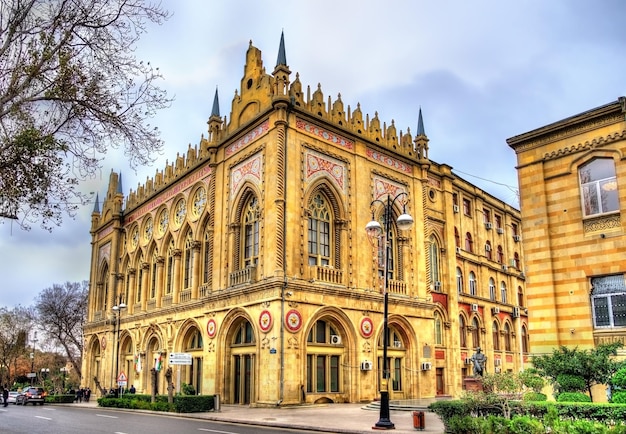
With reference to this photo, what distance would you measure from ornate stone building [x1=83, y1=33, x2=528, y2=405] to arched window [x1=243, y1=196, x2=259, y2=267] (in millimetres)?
83

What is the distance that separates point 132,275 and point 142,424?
2623 cm

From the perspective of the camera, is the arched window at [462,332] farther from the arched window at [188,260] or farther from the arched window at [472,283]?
the arched window at [188,260]

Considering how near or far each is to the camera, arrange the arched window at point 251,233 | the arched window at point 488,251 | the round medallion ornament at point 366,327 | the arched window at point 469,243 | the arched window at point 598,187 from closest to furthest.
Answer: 1. the arched window at point 598,187
2. the round medallion ornament at point 366,327
3. the arched window at point 251,233
4. the arched window at point 469,243
5. the arched window at point 488,251

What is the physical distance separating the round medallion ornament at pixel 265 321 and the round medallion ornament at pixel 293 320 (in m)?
0.82

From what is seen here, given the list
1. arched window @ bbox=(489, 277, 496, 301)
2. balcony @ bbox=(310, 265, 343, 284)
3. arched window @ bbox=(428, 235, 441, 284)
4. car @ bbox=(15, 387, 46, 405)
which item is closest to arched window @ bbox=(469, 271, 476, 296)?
arched window @ bbox=(489, 277, 496, 301)

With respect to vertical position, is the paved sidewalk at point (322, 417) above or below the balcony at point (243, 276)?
below

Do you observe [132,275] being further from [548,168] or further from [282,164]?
[548,168]

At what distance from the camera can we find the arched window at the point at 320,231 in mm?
28927

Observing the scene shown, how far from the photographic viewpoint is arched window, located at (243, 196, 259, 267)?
2956cm

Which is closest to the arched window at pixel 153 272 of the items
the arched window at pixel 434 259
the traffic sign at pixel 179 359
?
the traffic sign at pixel 179 359

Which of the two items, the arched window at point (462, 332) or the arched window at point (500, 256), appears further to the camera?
the arched window at point (500, 256)

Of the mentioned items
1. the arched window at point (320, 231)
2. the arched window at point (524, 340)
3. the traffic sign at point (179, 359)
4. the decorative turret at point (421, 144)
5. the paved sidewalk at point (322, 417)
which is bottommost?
the paved sidewalk at point (322, 417)

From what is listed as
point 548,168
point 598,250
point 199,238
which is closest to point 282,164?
point 199,238

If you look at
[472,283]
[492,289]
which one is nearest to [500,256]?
[492,289]
